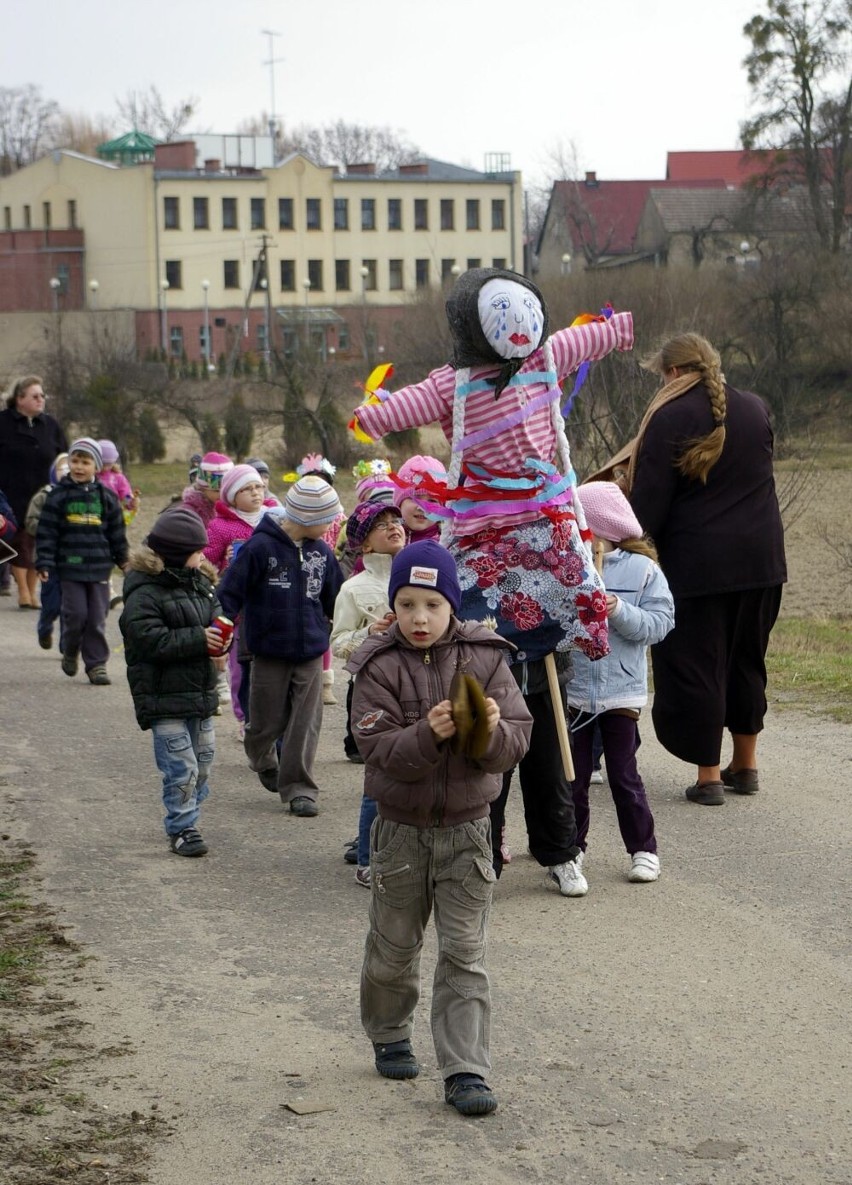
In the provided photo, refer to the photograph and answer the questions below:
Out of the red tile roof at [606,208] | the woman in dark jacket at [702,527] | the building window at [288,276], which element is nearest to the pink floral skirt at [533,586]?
the woman in dark jacket at [702,527]

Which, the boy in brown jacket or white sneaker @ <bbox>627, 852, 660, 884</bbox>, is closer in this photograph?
the boy in brown jacket

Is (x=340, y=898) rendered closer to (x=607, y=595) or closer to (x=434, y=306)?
(x=607, y=595)

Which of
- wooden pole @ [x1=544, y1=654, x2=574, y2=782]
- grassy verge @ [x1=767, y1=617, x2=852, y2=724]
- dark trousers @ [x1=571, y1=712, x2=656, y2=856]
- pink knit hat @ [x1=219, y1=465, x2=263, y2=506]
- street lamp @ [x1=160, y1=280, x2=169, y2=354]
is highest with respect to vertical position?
street lamp @ [x1=160, y1=280, x2=169, y2=354]

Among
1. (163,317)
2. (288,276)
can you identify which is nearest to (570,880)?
(163,317)

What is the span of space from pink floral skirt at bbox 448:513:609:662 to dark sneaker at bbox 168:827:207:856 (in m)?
1.75

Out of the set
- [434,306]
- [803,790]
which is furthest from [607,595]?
[434,306]

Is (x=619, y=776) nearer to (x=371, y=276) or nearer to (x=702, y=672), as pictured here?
(x=702, y=672)

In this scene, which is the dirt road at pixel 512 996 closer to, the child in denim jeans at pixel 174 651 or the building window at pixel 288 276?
the child in denim jeans at pixel 174 651

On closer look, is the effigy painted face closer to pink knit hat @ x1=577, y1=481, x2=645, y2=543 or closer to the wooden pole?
pink knit hat @ x1=577, y1=481, x2=645, y2=543

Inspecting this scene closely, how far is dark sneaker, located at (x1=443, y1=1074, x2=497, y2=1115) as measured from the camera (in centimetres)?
441

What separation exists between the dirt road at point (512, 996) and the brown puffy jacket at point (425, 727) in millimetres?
784

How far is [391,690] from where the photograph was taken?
183 inches

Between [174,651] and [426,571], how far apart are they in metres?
2.76

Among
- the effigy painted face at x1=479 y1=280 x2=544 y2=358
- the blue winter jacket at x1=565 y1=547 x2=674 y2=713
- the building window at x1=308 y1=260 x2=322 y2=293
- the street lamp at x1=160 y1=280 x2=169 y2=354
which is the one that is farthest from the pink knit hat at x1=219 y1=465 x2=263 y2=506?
the building window at x1=308 y1=260 x2=322 y2=293
